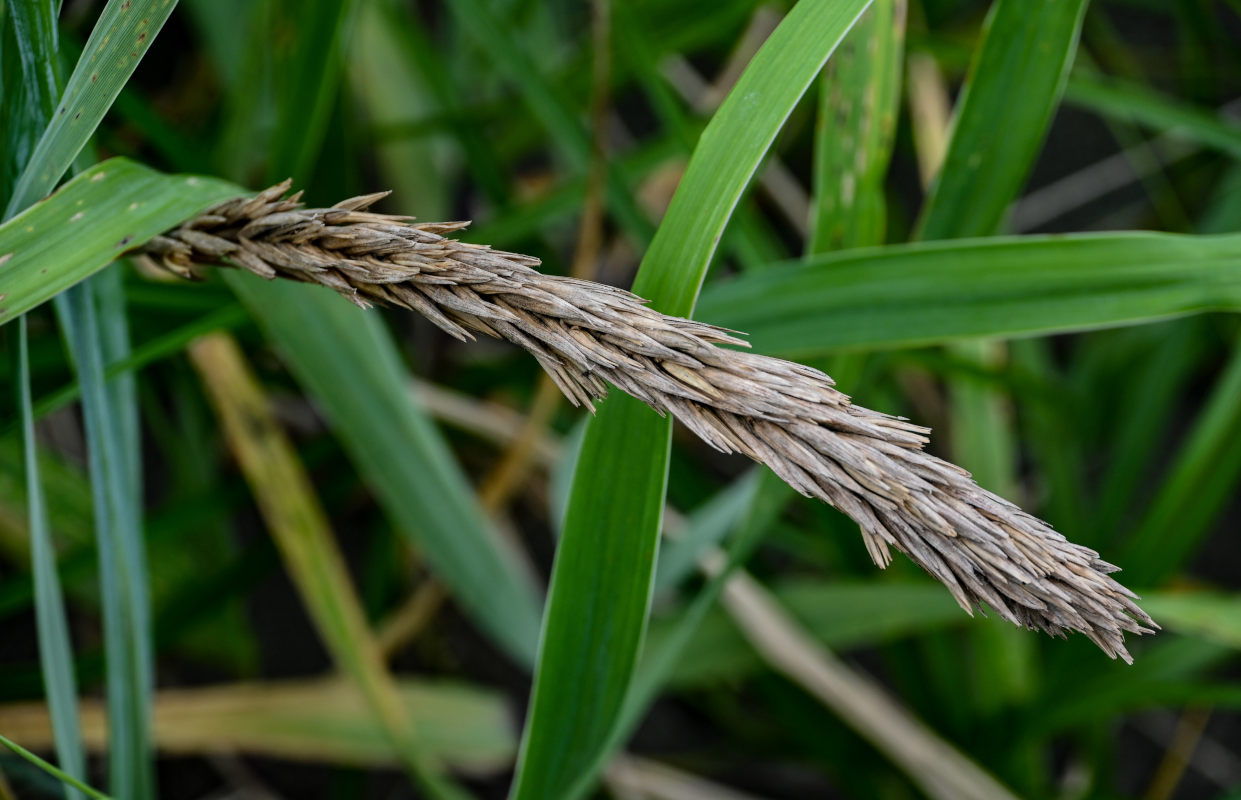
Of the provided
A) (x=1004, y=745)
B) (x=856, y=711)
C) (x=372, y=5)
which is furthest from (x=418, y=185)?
(x=1004, y=745)

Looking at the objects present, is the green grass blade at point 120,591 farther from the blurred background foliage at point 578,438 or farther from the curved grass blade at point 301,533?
the curved grass blade at point 301,533

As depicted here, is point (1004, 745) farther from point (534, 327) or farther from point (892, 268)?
point (534, 327)

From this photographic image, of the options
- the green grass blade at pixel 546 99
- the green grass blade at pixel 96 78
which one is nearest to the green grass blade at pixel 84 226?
the green grass blade at pixel 96 78

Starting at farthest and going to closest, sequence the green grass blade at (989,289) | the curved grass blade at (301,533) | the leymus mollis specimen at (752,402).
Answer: the curved grass blade at (301,533) < the green grass blade at (989,289) < the leymus mollis specimen at (752,402)

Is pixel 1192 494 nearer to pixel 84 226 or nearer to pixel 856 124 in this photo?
pixel 856 124

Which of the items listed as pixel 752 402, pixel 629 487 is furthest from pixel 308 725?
pixel 752 402

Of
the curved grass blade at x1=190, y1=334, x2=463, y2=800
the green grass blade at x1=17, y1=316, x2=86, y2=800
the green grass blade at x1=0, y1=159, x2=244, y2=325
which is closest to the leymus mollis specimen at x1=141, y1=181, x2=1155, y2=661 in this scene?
the green grass blade at x1=0, y1=159, x2=244, y2=325
